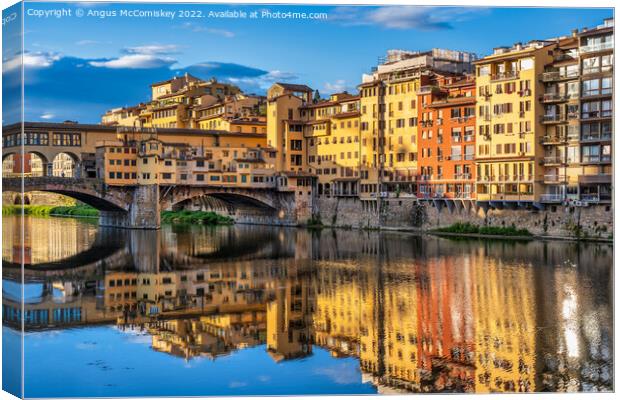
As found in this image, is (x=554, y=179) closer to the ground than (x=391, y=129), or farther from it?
closer to the ground

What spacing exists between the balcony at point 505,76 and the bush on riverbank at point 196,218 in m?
22.1

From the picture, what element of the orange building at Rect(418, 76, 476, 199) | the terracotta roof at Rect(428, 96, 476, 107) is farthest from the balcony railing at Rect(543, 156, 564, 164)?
the terracotta roof at Rect(428, 96, 476, 107)

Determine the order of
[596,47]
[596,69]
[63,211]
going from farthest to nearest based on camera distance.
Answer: [63,211] → [596,69] → [596,47]

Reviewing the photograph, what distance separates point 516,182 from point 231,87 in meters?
35.8

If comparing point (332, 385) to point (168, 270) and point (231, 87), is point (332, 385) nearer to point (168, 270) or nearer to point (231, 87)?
point (168, 270)

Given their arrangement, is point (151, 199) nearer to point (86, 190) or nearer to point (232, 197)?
point (86, 190)

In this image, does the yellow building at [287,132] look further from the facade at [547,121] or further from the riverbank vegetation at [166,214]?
the facade at [547,121]

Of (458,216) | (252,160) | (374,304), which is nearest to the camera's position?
(374,304)

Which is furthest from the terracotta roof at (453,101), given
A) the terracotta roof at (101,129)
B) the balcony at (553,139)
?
the terracotta roof at (101,129)

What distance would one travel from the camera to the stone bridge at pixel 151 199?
155 ft

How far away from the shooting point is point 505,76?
40469 mm

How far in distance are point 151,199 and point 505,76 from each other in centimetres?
2035

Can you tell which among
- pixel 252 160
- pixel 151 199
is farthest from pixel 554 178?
pixel 151 199

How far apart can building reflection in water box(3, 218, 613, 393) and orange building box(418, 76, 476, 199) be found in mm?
7739
